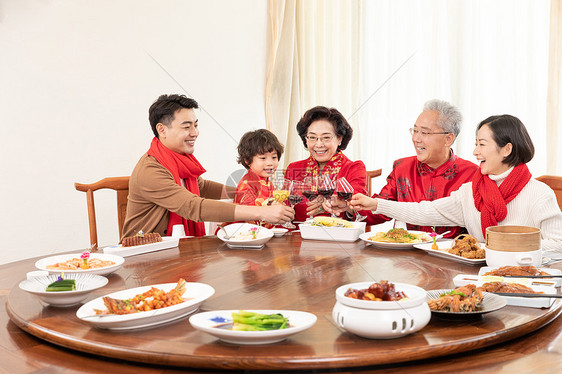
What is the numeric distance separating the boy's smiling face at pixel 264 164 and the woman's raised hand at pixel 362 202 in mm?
755

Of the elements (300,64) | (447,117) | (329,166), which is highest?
(300,64)

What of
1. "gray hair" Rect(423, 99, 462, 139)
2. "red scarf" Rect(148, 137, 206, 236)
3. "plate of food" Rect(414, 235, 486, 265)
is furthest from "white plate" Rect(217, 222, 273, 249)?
"gray hair" Rect(423, 99, 462, 139)

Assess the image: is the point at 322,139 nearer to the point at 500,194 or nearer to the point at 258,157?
the point at 258,157

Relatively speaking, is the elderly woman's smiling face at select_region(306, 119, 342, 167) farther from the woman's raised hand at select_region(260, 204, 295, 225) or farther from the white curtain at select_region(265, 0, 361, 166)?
the white curtain at select_region(265, 0, 361, 166)

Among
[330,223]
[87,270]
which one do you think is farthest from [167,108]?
[87,270]

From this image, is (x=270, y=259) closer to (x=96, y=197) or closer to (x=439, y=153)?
(x=439, y=153)

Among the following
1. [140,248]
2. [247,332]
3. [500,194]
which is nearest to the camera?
[247,332]

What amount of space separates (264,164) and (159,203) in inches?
30.0

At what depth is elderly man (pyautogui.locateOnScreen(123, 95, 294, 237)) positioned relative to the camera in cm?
247

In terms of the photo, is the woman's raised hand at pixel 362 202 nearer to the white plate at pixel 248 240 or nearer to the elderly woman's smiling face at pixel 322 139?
the white plate at pixel 248 240

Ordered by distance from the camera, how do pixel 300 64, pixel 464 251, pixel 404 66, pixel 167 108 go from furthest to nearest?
pixel 300 64 → pixel 404 66 → pixel 167 108 → pixel 464 251

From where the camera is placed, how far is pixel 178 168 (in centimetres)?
276

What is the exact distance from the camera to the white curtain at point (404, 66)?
150 inches

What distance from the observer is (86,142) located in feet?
11.5
